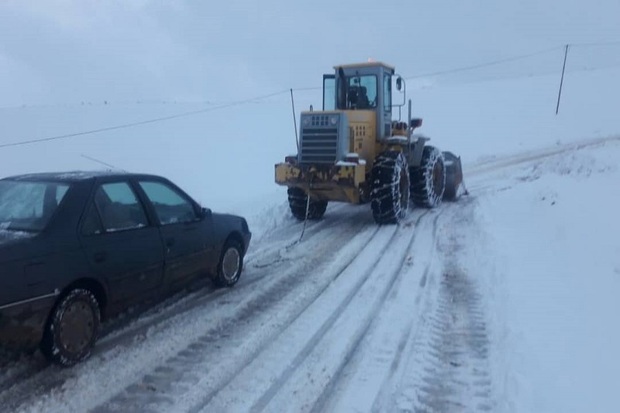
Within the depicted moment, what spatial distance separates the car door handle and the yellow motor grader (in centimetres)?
583

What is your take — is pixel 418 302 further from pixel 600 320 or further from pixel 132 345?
pixel 132 345

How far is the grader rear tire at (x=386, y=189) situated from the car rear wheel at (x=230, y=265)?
403 centimetres

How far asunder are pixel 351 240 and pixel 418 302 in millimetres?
3461

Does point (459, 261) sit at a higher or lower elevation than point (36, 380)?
lower

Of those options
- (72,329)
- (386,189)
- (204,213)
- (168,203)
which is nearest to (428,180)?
(386,189)

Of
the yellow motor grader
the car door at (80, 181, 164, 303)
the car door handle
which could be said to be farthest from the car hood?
the yellow motor grader

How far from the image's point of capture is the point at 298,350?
5.08m

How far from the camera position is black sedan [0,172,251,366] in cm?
429

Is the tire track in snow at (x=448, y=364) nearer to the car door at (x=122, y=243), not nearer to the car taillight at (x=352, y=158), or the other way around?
the car door at (x=122, y=243)

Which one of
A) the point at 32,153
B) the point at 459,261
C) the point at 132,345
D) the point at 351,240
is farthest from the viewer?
the point at 32,153

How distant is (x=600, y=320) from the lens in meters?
5.19

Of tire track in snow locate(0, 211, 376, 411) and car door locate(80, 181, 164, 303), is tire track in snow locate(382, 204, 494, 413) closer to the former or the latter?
tire track in snow locate(0, 211, 376, 411)

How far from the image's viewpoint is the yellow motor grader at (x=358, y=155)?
10.6 meters

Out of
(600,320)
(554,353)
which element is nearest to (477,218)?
(600,320)
